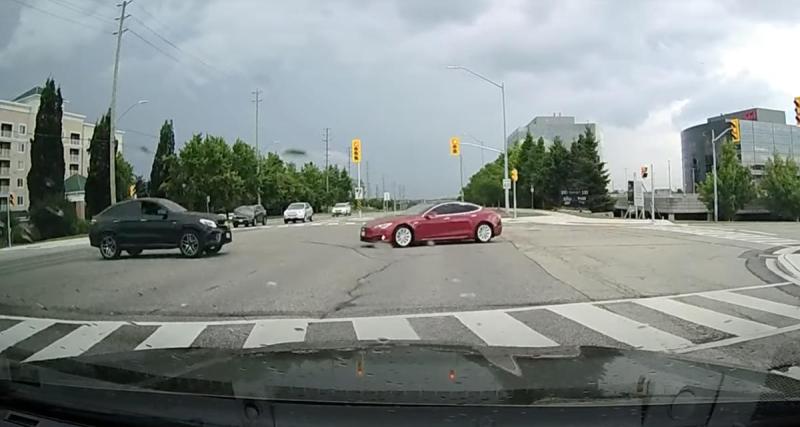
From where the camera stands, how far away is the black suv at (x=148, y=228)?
9.10m

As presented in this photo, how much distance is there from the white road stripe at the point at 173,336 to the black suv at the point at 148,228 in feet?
7.83

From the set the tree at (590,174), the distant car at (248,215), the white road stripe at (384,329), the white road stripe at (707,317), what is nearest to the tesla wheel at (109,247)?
the distant car at (248,215)

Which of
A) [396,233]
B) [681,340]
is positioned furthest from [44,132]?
[396,233]

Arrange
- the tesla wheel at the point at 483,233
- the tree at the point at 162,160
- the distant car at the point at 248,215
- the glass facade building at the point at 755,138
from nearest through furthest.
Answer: the tree at the point at 162,160
the distant car at the point at 248,215
the tesla wheel at the point at 483,233
the glass facade building at the point at 755,138

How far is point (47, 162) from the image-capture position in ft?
23.0

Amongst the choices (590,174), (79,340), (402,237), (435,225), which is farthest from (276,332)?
(590,174)

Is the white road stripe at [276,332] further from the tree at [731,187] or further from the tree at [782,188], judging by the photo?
the tree at [782,188]

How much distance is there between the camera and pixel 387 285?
1136 cm

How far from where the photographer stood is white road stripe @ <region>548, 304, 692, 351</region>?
696 centimetres

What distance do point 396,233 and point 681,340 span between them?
45.9 feet

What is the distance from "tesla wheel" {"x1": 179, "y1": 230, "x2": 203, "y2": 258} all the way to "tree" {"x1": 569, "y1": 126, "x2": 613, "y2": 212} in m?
68.5

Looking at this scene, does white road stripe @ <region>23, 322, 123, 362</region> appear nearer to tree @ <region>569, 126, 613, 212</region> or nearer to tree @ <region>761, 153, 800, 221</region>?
tree @ <region>761, 153, 800, 221</region>

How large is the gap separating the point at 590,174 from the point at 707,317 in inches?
2761

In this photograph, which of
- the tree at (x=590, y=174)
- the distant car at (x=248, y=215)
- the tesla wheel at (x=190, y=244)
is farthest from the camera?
the tree at (x=590, y=174)
